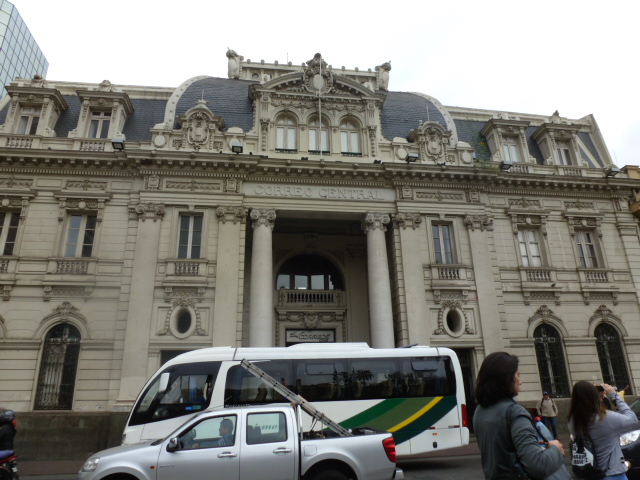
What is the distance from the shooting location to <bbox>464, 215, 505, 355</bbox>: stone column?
19639mm

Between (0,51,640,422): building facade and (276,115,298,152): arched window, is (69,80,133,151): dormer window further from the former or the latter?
(276,115,298,152): arched window

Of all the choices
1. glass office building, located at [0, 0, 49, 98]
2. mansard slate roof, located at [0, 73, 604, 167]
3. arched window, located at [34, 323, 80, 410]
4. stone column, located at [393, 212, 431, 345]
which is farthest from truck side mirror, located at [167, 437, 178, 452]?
Answer: glass office building, located at [0, 0, 49, 98]

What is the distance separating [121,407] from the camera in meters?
16.3

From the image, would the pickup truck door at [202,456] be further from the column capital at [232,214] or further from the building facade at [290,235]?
the column capital at [232,214]

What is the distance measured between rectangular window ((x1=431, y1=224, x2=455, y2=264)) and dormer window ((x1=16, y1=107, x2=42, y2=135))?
20277 mm

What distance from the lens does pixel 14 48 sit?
58719mm

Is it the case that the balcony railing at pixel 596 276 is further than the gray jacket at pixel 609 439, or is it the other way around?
the balcony railing at pixel 596 276

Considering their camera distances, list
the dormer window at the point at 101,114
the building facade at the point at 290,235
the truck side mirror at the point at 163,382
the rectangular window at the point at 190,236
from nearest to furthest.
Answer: the truck side mirror at the point at 163,382 → the building facade at the point at 290,235 → the rectangular window at the point at 190,236 → the dormer window at the point at 101,114

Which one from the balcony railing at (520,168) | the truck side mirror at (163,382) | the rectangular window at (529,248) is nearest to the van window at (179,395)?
the truck side mirror at (163,382)

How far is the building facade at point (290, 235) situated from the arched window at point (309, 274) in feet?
0.41

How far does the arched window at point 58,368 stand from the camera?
16.8 meters

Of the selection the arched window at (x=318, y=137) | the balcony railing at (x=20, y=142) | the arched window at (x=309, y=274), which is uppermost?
the arched window at (x=318, y=137)

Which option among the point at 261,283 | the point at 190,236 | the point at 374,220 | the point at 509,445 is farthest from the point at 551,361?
the point at 509,445

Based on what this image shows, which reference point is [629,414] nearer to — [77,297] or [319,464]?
[319,464]
